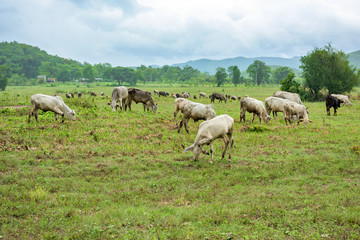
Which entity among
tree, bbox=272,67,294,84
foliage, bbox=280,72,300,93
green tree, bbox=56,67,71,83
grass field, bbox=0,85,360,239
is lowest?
grass field, bbox=0,85,360,239

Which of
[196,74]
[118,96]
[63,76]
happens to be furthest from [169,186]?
[196,74]

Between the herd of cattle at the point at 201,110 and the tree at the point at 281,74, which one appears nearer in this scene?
the herd of cattle at the point at 201,110

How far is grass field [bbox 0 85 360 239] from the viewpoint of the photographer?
238 inches

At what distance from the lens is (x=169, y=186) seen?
858 centimetres

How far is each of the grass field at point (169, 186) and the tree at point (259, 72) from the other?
4183 inches

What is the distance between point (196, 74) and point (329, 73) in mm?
102544

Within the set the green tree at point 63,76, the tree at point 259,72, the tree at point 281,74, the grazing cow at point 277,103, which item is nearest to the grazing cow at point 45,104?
the grazing cow at point 277,103

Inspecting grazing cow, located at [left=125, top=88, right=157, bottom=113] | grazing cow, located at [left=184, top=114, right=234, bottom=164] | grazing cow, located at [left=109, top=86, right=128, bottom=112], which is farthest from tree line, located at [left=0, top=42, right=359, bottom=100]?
grazing cow, located at [left=184, top=114, right=234, bottom=164]

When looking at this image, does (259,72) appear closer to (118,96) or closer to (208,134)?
(118,96)

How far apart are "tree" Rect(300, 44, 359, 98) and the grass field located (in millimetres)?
32685

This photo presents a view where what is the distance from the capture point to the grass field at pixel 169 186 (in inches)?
238

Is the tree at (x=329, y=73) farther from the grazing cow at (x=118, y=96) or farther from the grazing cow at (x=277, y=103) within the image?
the grazing cow at (x=118, y=96)

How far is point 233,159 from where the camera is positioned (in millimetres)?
11273

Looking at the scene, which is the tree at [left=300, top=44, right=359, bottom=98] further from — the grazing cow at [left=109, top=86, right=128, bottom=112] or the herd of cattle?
the grazing cow at [left=109, top=86, right=128, bottom=112]
